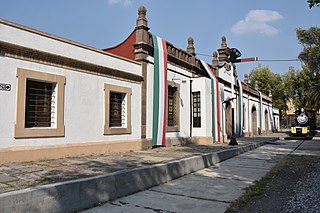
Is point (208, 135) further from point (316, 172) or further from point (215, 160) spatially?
point (316, 172)

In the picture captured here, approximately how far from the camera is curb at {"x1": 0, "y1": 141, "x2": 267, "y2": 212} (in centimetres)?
396

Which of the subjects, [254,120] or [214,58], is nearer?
[214,58]

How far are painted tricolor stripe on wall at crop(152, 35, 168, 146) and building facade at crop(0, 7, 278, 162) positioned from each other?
47 mm

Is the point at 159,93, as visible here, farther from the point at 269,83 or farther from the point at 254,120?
the point at 269,83

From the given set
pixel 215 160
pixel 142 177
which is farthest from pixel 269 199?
pixel 215 160

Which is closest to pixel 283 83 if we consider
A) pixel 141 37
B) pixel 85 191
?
pixel 141 37

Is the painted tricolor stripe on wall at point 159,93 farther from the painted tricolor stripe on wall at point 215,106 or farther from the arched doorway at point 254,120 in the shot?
the arched doorway at point 254,120

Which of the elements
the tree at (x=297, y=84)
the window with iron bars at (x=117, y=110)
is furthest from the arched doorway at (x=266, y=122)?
the window with iron bars at (x=117, y=110)

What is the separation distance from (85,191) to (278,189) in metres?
4.52

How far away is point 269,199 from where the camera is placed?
227 inches

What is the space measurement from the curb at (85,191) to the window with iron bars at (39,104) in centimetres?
401

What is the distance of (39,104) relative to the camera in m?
8.46

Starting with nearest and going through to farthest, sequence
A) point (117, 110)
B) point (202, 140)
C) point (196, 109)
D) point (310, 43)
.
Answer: point (117, 110)
point (202, 140)
point (196, 109)
point (310, 43)

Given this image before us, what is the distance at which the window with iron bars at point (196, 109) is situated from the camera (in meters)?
16.2
